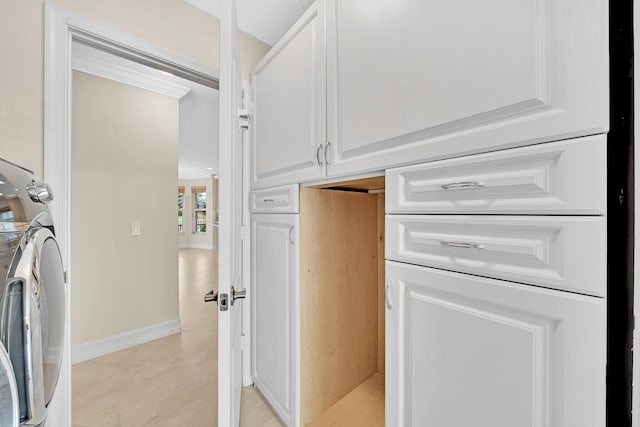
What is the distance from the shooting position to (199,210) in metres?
9.93

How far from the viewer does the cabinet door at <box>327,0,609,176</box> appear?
0.59 metres

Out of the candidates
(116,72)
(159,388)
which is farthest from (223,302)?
(116,72)

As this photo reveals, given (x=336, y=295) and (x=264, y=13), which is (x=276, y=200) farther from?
(x=264, y=13)

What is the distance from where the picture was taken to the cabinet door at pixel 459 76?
59 centimetres

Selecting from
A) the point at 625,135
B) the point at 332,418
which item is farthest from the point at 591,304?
the point at 332,418

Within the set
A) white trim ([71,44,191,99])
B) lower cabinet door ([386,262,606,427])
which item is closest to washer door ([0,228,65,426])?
lower cabinet door ([386,262,606,427])

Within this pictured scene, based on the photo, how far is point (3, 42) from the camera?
1177 millimetres

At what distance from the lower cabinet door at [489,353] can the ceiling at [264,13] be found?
162 centimetres

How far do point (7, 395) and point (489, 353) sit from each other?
38.4 inches

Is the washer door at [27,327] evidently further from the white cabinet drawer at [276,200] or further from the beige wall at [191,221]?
the beige wall at [191,221]

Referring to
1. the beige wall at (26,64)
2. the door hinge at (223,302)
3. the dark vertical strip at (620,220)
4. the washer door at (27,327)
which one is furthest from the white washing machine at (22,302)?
the dark vertical strip at (620,220)

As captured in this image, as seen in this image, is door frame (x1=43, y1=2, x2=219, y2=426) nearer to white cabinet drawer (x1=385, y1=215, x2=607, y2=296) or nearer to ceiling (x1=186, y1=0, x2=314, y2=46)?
ceiling (x1=186, y1=0, x2=314, y2=46)

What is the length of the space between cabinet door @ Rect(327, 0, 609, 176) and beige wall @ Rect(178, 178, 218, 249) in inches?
348

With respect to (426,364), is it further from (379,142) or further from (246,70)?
(246,70)
